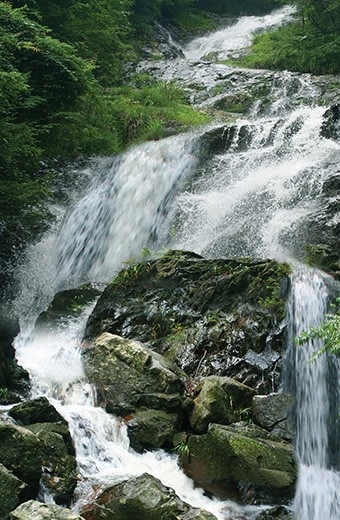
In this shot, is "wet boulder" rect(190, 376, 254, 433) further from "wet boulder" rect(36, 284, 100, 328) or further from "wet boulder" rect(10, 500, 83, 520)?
"wet boulder" rect(36, 284, 100, 328)

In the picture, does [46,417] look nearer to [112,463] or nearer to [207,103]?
[112,463]

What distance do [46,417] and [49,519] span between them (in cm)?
221

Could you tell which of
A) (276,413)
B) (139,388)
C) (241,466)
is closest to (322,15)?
(276,413)

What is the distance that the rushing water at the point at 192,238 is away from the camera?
20.9 ft

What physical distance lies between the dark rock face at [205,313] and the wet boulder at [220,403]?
451 millimetres

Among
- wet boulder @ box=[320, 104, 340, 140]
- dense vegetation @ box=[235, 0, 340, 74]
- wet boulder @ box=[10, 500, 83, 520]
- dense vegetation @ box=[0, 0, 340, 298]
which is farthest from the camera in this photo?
dense vegetation @ box=[235, 0, 340, 74]

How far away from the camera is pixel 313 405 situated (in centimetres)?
718

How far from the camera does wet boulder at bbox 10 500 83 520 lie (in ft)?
13.2

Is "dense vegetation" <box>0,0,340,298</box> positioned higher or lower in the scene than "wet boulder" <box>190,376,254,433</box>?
higher

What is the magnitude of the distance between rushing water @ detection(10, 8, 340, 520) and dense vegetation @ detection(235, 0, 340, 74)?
2.54 m

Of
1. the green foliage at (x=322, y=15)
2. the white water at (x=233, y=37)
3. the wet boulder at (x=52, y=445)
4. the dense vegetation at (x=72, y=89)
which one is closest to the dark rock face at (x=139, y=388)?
the wet boulder at (x=52, y=445)

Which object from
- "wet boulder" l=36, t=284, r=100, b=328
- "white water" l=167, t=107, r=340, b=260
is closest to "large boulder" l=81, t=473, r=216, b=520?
"wet boulder" l=36, t=284, r=100, b=328

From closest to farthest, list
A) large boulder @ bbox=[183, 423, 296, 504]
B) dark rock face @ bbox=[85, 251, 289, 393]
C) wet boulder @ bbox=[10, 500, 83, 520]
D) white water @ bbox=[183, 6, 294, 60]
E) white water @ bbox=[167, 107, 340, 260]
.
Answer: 1. wet boulder @ bbox=[10, 500, 83, 520]
2. large boulder @ bbox=[183, 423, 296, 504]
3. dark rock face @ bbox=[85, 251, 289, 393]
4. white water @ bbox=[167, 107, 340, 260]
5. white water @ bbox=[183, 6, 294, 60]

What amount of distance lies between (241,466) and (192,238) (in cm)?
666
